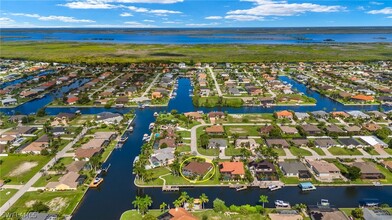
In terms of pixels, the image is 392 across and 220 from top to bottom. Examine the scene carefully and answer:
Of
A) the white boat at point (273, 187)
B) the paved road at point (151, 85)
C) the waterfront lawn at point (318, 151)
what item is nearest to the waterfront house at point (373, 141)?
the waterfront lawn at point (318, 151)

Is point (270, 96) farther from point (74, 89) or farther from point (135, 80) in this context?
point (74, 89)

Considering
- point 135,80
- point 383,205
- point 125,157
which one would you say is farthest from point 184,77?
point 383,205

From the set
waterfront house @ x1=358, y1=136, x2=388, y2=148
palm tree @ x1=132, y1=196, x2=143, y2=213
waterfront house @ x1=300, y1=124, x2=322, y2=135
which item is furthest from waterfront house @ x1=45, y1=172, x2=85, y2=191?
waterfront house @ x1=358, y1=136, x2=388, y2=148

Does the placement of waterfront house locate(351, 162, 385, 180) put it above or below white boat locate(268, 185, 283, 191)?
above

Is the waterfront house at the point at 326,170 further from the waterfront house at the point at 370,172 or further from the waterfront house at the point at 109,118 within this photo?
the waterfront house at the point at 109,118

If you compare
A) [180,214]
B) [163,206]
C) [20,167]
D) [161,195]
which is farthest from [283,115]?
[20,167]

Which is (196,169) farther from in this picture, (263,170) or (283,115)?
(283,115)

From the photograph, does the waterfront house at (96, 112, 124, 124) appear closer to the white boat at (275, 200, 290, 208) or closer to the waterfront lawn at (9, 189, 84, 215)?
the waterfront lawn at (9, 189, 84, 215)
